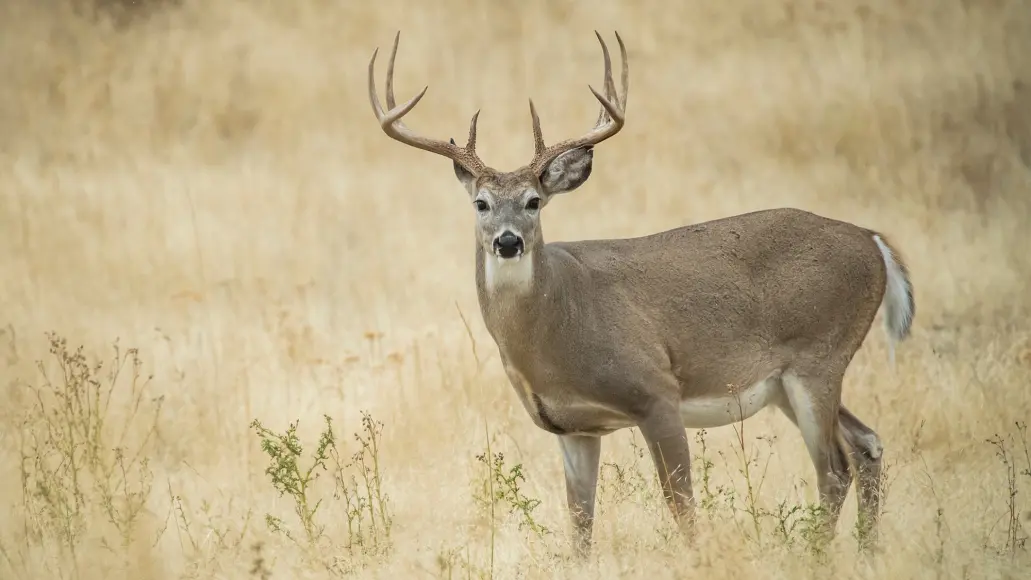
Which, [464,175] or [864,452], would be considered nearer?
[464,175]

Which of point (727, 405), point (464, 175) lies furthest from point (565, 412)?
point (464, 175)

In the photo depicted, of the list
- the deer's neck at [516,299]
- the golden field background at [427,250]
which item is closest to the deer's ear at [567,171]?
the deer's neck at [516,299]

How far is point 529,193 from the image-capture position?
671 cm

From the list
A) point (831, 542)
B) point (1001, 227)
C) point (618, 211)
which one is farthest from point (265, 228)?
point (831, 542)

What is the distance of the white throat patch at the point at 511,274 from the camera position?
6.64 metres

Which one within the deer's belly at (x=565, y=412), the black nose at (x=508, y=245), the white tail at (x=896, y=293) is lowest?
the deer's belly at (x=565, y=412)

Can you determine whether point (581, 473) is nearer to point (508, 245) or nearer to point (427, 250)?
point (508, 245)

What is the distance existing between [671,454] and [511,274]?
47.0 inches

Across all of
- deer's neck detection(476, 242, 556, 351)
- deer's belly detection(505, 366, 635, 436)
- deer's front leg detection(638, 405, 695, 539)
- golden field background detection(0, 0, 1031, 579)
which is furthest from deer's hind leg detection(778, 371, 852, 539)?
deer's neck detection(476, 242, 556, 351)

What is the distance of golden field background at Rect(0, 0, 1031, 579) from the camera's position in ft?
22.3

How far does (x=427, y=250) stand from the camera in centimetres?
1449

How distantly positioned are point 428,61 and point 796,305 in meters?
12.6

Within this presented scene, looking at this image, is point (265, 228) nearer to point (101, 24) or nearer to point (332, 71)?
point (332, 71)

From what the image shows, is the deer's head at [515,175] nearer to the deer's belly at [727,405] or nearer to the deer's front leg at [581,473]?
the deer's front leg at [581,473]
